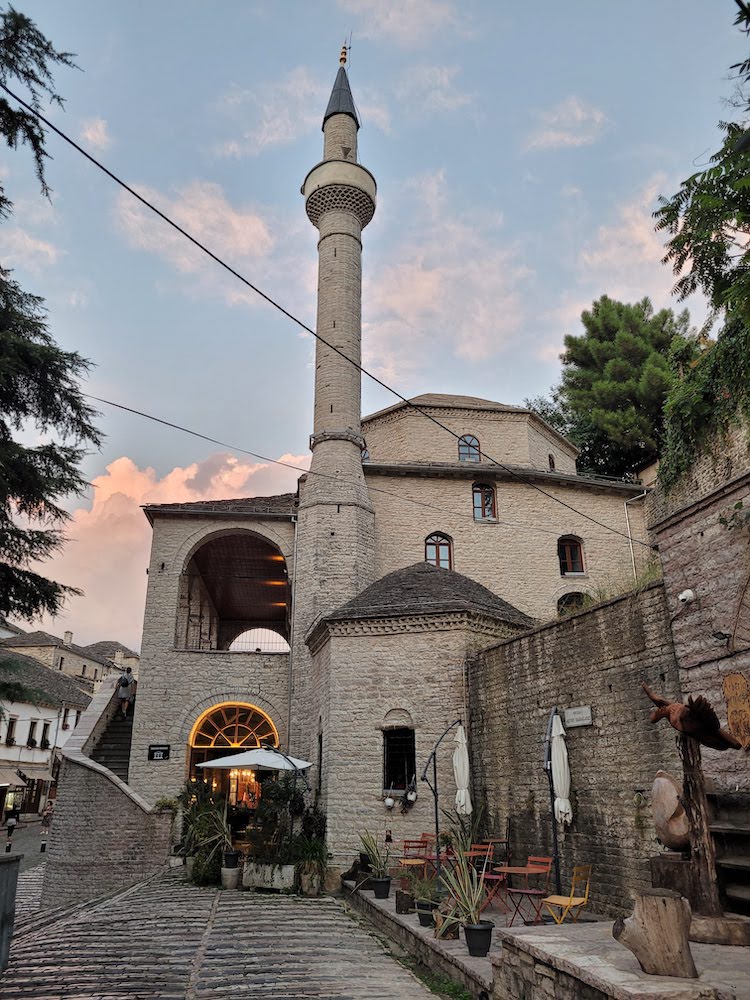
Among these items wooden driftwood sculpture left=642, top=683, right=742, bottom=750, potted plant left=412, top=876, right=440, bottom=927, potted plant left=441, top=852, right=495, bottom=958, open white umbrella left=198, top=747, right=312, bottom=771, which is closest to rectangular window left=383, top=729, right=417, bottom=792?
open white umbrella left=198, top=747, right=312, bottom=771

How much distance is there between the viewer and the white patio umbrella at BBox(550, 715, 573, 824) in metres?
8.75

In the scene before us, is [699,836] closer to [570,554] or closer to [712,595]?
[712,595]

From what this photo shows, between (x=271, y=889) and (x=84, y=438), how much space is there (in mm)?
8771

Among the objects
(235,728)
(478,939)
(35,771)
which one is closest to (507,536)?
(235,728)

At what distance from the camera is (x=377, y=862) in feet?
38.4

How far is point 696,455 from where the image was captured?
1573 cm

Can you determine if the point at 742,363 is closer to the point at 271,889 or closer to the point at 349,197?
the point at 271,889

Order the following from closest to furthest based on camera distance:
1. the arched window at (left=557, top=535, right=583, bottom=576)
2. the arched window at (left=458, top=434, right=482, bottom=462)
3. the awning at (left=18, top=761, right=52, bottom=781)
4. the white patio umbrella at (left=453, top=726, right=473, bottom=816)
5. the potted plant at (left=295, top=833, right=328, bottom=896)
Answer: the white patio umbrella at (left=453, top=726, right=473, bottom=816)
the potted plant at (left=295, top=833, right=328, bottom=896)
the arched window at (left=557, top=535, right=583, bottom=576)
the arched window at (left=458, top=434, right=482, bottom=462)
the awning at (left=18, top=761, right=52, bottom=781)

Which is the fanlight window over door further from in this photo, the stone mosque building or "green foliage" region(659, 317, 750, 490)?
"green foliage" region(659, 317, 750, 490)

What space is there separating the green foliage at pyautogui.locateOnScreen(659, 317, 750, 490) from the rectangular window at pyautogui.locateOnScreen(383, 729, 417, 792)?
28.9 ft

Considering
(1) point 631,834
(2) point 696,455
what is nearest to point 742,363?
(2) point 696,455

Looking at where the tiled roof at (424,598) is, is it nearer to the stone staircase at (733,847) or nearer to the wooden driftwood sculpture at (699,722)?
the stone staircase at (733,847)

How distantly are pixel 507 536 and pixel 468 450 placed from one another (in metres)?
3.90

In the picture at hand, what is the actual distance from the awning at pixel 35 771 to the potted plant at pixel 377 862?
29.2m
